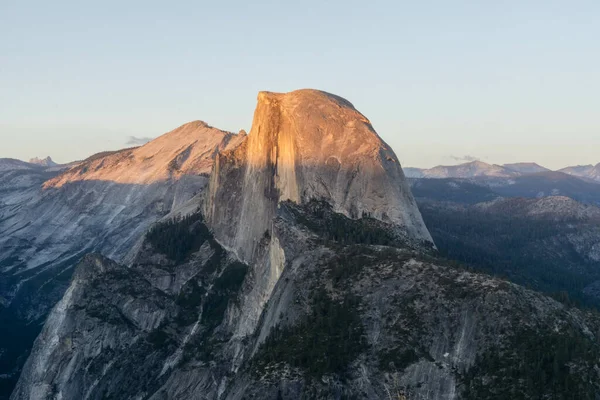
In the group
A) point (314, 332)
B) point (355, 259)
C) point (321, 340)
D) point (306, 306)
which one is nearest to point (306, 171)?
point (355, 259)

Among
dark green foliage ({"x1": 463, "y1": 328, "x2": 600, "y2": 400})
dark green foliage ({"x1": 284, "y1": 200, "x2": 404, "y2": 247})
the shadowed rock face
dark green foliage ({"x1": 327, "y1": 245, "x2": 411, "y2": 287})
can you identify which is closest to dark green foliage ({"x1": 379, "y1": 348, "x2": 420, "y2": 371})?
dark green foliage ({"x1": 463, "y1": 328, "x2": 600, "y2": 400})

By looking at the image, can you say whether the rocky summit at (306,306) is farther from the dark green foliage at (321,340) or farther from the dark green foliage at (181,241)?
the dark green foliage at (181,241)

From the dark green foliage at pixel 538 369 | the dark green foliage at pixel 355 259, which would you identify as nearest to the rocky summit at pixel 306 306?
the dark green foliage at pixel 538 369

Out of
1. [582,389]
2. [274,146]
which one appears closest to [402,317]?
[582,389]

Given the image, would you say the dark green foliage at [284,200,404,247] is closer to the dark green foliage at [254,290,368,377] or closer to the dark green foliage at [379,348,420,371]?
the dark green foliage at [254,290,368,377]

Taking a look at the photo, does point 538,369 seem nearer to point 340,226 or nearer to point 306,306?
point 306,306

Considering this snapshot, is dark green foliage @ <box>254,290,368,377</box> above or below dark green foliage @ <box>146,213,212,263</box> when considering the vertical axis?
below
